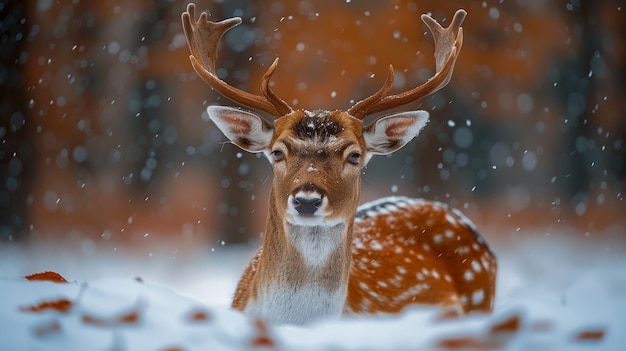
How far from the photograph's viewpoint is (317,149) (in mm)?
3408

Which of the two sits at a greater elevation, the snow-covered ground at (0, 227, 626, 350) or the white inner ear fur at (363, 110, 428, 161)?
the white inner ear fur at (363, 110, 428, 161)

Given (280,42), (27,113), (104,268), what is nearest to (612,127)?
(280,42)

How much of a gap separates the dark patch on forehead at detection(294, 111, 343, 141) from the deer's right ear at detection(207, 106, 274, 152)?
0.22 metres

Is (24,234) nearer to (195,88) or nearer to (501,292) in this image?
(195,88)

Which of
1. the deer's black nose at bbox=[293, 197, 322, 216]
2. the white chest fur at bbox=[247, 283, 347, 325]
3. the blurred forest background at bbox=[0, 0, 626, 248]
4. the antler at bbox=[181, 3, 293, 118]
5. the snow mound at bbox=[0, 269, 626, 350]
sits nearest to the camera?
the snow mound at bbox=[0, 269, 626, 350]

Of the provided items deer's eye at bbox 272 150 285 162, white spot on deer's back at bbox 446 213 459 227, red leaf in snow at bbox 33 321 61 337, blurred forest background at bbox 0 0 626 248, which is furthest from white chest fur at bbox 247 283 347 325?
blurred forest background at bbox 0 0 626 248

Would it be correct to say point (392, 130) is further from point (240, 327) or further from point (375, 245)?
point (240, 327)

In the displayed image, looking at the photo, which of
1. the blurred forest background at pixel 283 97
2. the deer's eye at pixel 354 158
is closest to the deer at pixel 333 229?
the deer's eye at pixel 354 158

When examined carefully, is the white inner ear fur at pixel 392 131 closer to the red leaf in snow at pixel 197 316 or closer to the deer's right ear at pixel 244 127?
the deer's right ear at pixel 244 127

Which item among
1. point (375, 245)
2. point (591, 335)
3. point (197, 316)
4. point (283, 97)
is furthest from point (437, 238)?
point (283, 97)

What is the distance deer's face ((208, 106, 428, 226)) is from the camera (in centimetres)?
319

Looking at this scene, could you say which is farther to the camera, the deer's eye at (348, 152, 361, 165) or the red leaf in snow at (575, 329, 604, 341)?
the deer's eye at (348, 152, 361, 165)

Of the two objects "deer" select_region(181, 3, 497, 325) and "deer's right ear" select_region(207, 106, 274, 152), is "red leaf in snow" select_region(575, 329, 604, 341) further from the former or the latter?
"deer's right ear" select_region(207, 106, 274, 152)

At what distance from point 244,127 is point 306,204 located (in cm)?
70
